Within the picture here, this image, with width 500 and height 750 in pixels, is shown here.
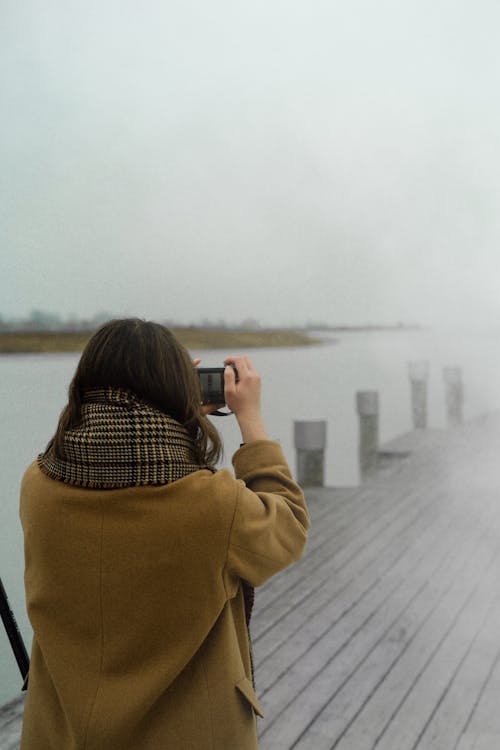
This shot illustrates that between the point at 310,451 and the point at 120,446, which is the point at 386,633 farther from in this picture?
the point at 310,451

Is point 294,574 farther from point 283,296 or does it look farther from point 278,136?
point 278,136

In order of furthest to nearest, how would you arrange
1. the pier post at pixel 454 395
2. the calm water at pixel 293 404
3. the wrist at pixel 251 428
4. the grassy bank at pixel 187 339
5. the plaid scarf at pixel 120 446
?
1. the pier post at pixel 454 395
2. the grassy bank at pixel 187 339
3. the calm water at pixel 293 404
4. the wrist at pixel 251 428
5. the plaid scarf at pixel 120 446

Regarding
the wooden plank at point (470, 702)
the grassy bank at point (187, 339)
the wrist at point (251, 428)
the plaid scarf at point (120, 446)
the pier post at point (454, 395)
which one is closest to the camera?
the plaid scarf at point (120, 446)

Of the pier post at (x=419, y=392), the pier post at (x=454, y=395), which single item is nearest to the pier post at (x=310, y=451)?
the pier post at (x=419, y=392)

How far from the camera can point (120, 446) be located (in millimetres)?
621

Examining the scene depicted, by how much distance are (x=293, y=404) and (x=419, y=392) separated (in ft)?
33.2

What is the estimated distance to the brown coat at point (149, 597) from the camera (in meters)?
0.63

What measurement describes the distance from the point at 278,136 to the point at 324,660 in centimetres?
4656

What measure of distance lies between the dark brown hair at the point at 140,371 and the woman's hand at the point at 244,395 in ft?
0.18

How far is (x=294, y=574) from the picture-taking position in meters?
2.66

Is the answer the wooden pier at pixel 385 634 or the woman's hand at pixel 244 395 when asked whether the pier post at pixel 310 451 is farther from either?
the woman's hand at pixel 244 395

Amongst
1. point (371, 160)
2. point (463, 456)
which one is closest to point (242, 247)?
point (371, 160)

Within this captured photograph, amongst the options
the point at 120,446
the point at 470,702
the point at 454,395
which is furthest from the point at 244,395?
the point at 454,395

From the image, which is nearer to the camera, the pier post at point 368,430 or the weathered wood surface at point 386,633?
the weathered wood surface at point 386,633
